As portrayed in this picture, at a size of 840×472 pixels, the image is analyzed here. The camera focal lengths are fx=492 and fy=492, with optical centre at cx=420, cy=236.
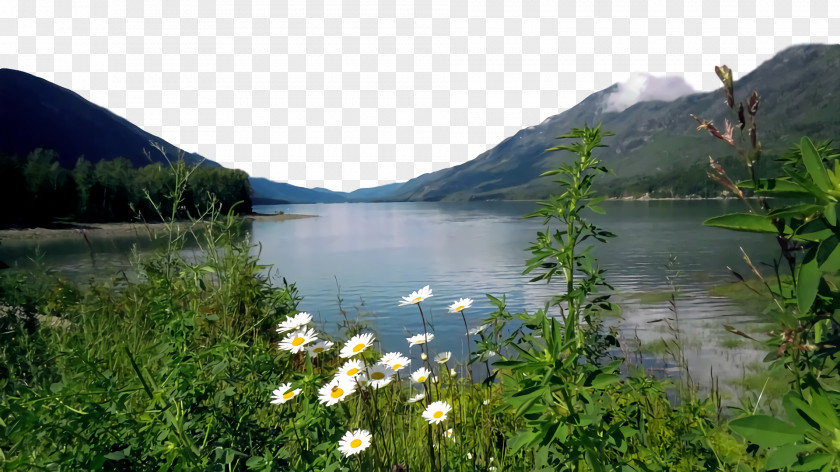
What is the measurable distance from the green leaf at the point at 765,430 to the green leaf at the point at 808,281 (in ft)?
0.85

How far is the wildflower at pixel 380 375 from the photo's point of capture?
2514 millimetres

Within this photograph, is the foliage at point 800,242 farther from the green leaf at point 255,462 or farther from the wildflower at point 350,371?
the wildflower at point 350,371

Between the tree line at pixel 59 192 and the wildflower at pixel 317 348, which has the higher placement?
the tree line at pixel 59 192

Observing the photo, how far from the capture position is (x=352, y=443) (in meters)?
2.01

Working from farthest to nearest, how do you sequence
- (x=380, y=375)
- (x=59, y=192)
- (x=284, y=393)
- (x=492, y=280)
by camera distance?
(x=59, y=192) → (x=492, y=280) → (x=380, y=375) → (x=284, y=393)

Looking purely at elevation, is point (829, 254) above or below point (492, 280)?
above

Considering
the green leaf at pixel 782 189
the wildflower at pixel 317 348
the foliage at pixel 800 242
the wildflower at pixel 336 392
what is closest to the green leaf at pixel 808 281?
the foliage at pixel 800 242

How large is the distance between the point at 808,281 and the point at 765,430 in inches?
12.7

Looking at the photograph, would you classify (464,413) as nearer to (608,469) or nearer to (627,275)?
(608,469)

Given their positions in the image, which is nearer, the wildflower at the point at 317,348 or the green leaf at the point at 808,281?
the green leaf at the point at 808,281

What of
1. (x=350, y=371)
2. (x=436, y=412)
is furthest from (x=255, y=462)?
(x=436, y=412)

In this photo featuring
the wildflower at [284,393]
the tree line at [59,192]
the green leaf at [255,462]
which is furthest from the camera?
the tree line at [59,192]

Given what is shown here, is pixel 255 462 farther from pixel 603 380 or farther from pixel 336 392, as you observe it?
pixel 603 380

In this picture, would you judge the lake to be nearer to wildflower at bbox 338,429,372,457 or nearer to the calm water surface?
the calm water surface
